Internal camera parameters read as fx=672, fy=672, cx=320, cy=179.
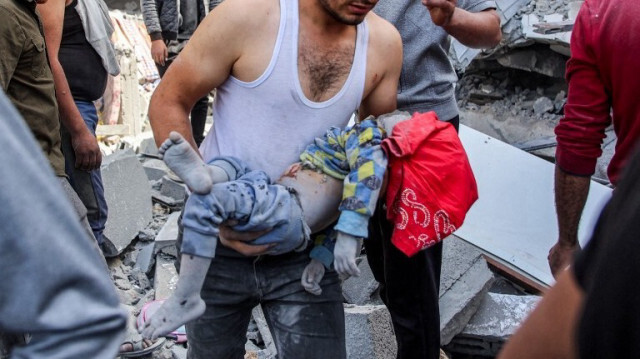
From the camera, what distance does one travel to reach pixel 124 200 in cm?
554

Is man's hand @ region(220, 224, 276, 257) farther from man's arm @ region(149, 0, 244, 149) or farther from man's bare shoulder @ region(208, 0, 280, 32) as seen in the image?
man's bare shoulder @ region(208, 0, 280, 32)

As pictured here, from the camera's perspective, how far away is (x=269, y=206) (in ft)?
7.77

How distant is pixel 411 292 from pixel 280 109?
129 cm

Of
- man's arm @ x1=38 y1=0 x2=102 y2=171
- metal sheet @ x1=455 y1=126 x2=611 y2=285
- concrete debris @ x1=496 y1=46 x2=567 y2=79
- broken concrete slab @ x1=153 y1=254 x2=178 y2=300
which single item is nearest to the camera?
man's arm @ x1=38 y1=0 x2=102 y2=171

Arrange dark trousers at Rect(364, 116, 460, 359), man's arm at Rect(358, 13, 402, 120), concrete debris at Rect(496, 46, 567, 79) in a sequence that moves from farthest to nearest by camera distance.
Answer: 1. concrete debris at Rect(496, 46, 567, 79)
2. dark trousers at Rect(364, 116, 460, 359)
3. man's arm at Rect(358, 13, 402, 120)

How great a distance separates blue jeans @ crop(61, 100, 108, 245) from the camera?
13.2ft

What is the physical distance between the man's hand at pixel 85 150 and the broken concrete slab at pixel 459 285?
2.24m

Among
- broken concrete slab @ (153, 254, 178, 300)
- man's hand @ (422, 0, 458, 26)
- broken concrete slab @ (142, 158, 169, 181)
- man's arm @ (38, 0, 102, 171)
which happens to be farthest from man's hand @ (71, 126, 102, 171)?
broken concrete slab @ (142, 158, 169, 181)

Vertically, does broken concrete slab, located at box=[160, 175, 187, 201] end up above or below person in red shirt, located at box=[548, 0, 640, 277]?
below

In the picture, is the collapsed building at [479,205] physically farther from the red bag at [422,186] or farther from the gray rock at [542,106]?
the red bag at [422,186]

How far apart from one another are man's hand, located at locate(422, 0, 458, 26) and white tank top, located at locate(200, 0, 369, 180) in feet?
1.44

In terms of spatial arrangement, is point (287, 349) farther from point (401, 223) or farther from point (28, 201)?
point (28, 201)

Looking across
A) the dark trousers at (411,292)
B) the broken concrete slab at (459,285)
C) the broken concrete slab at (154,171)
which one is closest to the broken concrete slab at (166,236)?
the broken concrete slab at (154,171)

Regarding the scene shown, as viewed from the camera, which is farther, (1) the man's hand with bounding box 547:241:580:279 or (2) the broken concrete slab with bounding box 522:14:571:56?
(2) the broken concrete slab with bounding box 522:14:571:56
